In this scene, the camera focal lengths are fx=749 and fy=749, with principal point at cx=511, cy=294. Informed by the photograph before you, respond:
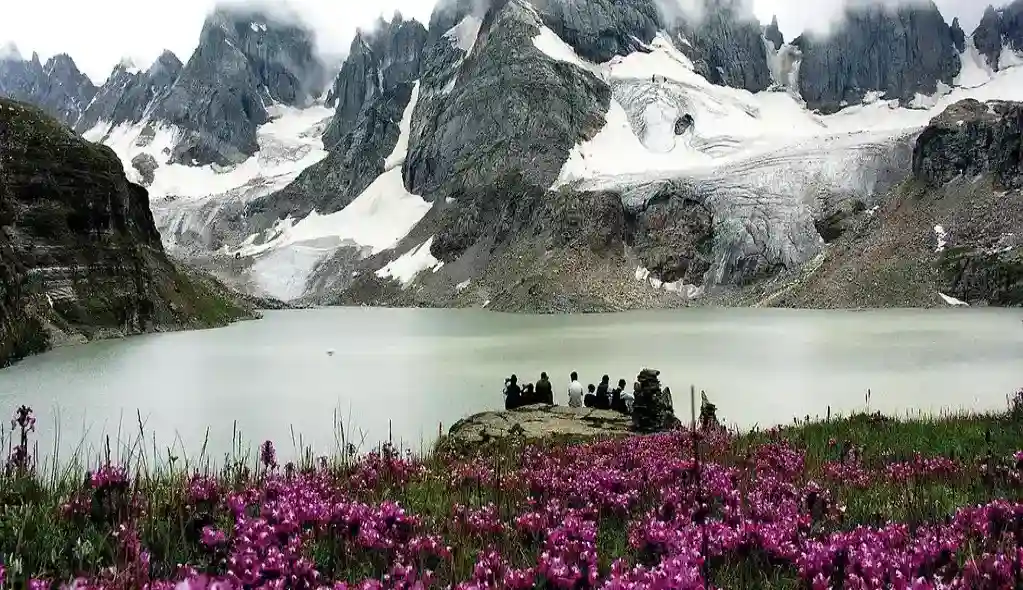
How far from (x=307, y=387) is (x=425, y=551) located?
2632 cm

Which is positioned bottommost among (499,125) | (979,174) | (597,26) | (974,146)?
(979,174)

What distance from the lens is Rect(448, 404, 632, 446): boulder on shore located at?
15.1 m

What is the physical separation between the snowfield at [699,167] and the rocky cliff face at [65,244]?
2739 inches

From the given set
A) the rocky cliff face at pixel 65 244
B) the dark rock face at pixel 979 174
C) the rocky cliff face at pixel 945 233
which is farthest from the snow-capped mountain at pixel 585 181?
the rocky cliff face at pixel 65 244

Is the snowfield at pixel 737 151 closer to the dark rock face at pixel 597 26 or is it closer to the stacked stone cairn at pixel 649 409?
the dark rock face at pixel 597 26

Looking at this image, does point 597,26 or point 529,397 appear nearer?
point 529,397

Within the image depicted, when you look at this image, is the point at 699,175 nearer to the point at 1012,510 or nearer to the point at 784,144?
the point at 784,144

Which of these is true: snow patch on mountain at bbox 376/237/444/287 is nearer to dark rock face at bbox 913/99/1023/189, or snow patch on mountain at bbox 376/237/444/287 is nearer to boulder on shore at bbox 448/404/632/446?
dark rock face at bbox 913/99/1023/189

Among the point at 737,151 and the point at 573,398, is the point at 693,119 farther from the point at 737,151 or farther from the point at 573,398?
the point at 573,398

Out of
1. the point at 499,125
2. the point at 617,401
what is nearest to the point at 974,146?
the point at 499,125

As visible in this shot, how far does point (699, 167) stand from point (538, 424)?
130 m

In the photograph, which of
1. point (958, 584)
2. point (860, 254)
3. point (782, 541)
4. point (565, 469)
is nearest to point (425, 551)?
point (782, 541)

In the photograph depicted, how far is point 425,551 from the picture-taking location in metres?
4.18

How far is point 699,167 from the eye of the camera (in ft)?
459
